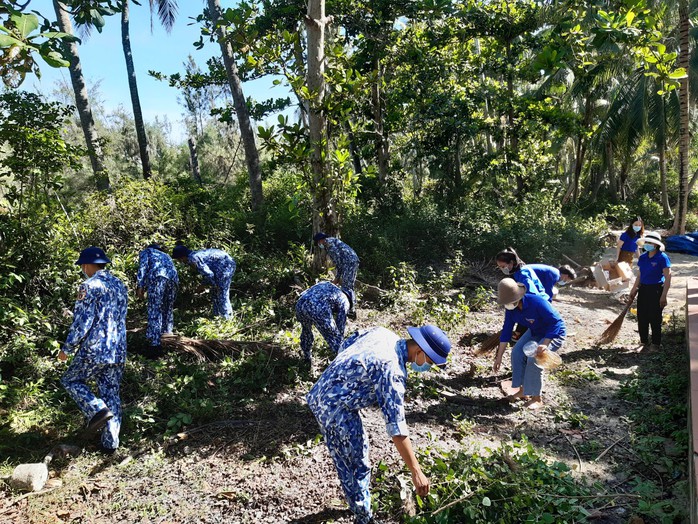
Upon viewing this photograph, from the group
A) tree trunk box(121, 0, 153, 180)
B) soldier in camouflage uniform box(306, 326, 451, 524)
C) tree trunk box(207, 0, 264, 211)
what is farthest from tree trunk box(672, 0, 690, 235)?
tree trunk box(121, 0, 153, 180)

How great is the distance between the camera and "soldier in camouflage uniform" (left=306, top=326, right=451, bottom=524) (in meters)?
2.57

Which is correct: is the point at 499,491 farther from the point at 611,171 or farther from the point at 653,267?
the point at 611,171

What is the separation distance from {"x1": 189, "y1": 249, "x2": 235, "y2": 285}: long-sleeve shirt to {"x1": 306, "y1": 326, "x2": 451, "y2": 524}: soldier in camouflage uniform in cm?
373

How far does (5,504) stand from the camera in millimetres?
3326

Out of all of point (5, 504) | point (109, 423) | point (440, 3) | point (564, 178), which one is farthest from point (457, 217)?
point (564, 178)

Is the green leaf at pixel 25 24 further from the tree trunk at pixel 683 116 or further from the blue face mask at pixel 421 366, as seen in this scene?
the tree trunk at pixel 683 116

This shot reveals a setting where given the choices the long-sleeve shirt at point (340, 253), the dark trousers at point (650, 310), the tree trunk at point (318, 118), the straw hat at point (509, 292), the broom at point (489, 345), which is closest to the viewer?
the straw hat at point (509, 292)

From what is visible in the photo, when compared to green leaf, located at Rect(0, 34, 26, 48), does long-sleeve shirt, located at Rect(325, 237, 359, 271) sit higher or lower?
lower

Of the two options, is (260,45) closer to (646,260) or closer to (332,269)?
(332,269)

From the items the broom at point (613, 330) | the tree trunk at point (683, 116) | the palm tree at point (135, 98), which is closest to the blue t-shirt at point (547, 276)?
the broom at point (613, 330)

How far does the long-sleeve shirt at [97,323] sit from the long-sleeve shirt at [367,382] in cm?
228

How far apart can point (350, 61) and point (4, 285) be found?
17.9 feet

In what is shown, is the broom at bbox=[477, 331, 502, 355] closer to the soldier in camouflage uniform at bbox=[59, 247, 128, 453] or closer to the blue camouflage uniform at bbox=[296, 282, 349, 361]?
the blue camouflage uniform at bbox=[296, 282, 349, 361]

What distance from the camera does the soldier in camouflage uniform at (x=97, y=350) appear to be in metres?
3.90
